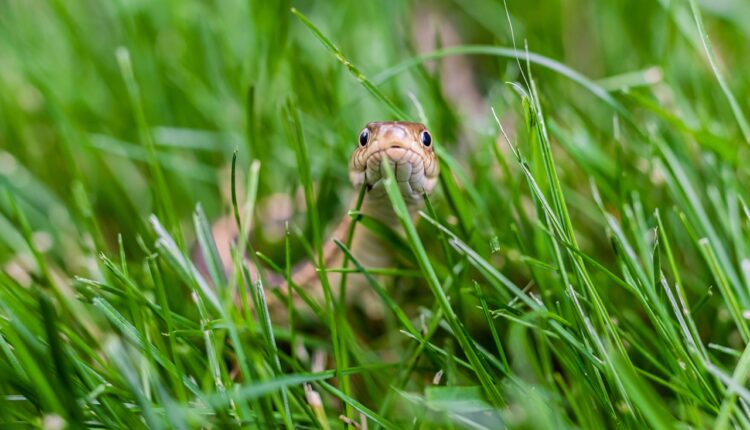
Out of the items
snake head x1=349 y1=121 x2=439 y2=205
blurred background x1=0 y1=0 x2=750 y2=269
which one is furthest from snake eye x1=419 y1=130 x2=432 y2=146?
blurred background x1=0 y1=0 x2=750 y2=269

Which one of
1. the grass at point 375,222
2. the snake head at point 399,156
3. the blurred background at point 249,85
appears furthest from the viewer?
the blurred background at point 249,85

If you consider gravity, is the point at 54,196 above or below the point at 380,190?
above

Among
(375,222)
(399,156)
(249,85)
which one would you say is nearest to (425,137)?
(399,156)

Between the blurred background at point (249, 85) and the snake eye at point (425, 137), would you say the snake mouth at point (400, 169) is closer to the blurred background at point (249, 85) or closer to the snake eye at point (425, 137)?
the snake eye at point (425, 137)

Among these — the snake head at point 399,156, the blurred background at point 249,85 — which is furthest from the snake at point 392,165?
the blurred background at point 249,85

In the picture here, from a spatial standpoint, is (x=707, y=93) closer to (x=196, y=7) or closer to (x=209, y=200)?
(x=209, y=200)

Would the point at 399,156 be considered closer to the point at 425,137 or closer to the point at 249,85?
the point at 425,137

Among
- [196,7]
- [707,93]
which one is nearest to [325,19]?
[196,7]
